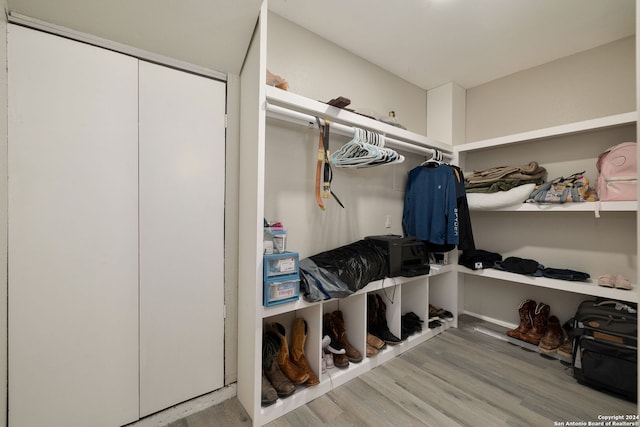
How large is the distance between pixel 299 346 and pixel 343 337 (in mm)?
396

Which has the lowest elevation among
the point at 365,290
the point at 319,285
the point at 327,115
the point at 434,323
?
the point at 434,323

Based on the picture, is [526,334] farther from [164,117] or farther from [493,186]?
[164,117]

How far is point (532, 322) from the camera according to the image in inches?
95.0

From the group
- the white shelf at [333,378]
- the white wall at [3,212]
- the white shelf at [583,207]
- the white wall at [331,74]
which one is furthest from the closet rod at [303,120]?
the white shelf at [333,378]

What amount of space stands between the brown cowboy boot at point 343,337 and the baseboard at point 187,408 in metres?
0.78

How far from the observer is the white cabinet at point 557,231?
6.67ft

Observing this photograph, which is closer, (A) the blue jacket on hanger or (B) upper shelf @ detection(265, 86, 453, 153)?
(B) upper shelf @ detection(265, 86, 453, 153)

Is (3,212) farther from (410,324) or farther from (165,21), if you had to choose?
(410,324)

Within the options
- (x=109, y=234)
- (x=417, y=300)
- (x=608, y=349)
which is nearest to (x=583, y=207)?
(x=608, y=349)

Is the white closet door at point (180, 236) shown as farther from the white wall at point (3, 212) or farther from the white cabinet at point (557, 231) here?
the white cabinet at point (557, 231)

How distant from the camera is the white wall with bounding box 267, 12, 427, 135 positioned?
1.93 metres

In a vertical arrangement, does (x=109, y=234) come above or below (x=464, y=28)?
below

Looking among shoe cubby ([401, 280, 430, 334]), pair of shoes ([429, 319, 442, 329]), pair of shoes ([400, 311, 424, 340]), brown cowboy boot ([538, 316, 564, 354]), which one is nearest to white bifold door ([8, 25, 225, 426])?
pair of shoes ([400, 311, 424, 340])

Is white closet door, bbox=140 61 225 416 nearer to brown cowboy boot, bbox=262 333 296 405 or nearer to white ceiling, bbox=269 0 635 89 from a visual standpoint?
brown cowboy boot, bbox=262 333 296 405
